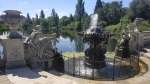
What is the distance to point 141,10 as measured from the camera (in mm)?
51969

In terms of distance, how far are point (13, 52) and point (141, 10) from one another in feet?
167

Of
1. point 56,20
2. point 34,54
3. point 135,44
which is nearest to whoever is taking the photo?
point 34,54

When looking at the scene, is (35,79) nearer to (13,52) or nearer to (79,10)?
(13,52)

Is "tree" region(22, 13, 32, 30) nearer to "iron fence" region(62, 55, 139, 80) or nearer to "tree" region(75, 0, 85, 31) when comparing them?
"tree" region(75, 0, 85, 31)

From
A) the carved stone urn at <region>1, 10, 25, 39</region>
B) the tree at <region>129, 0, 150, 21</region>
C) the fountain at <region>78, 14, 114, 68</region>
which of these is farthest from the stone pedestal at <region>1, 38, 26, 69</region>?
the tree at <region>129, 0, 150, 21</region>

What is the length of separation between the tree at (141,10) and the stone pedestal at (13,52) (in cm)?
4998

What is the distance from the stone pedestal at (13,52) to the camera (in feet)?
24.5

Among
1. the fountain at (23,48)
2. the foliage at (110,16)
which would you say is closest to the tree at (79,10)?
the foliage at (110,16)

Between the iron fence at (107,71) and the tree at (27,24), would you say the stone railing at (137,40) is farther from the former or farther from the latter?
the tree at (27,24)

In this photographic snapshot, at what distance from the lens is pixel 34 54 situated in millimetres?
8156

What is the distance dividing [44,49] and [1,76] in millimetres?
2456

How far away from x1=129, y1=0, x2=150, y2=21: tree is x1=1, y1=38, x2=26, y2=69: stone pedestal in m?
50.0

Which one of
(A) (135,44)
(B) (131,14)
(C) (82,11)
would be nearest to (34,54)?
(A) (135,44)

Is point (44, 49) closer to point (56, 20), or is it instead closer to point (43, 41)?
point (43, 41)
